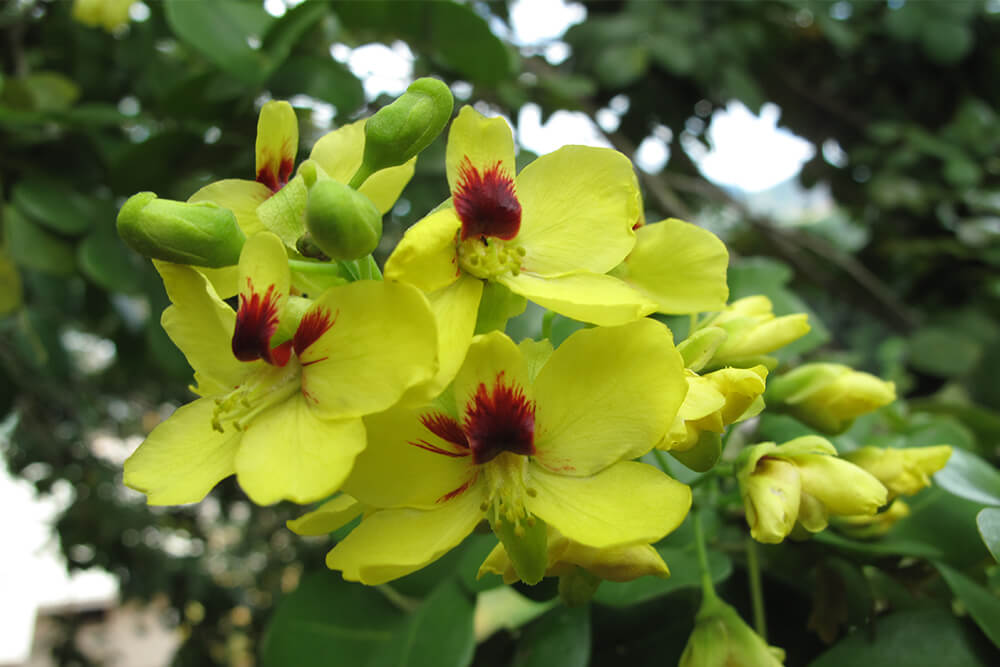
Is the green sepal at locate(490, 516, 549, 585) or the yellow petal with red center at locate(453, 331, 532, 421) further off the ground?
the yellow petal with red center at locate(453, 331, 532, 421)

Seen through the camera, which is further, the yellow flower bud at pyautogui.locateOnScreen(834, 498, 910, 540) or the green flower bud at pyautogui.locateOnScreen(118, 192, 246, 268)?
the yellow flower bud at pyautogui.locateOnScreen(834, 498, 910, 540)

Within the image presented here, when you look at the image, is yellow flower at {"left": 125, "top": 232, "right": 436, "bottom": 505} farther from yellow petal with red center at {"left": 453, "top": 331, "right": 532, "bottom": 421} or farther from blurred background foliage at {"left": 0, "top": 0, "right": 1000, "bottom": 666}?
blurred background foliage at {"left": 0, "top": 0, "right": 1000, "bottom": 666}

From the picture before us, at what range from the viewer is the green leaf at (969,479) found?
59 centimetres

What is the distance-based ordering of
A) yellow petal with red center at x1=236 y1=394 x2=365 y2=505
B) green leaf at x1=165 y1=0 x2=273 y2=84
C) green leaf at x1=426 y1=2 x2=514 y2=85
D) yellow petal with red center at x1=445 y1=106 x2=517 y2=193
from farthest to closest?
green leaf at x1=426 y1=2 x2=514 y2=85
green leaf at x1=165 y1=0 x2=273 y2=84
yellow petal with red center at x1=445 y1=106 x2=517 y2=193
yellow petal with red center at x1=236 y1=394 x2=365 y2=505

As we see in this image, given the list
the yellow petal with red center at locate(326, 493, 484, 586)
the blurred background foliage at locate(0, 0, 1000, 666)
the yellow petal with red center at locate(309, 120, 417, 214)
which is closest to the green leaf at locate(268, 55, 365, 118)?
the blurred background foliage at locate(0, 0, 1000, 666)

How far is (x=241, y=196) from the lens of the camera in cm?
52

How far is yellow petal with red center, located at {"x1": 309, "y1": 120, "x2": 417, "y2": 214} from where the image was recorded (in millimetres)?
501

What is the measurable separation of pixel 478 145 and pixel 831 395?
0.34m

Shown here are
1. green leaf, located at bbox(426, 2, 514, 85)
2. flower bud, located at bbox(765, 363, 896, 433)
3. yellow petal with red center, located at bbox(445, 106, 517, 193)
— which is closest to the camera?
yellow petal with red center, located at bbox(445, 106, 517, 193)

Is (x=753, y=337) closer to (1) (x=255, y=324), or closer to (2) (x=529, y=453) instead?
(2) (x=529, y=453)

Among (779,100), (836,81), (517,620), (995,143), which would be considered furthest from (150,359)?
(995,143)

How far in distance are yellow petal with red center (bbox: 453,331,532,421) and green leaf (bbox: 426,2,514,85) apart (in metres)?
0.67

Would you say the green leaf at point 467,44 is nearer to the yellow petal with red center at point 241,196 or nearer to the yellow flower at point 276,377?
the yellow petal with red center at point 241,196

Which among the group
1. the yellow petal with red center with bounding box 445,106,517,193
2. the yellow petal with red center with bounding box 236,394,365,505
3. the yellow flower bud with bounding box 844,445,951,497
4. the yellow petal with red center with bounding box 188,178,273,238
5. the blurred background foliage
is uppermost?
the yellow petal with red center with bounding box 445,106,517,193
